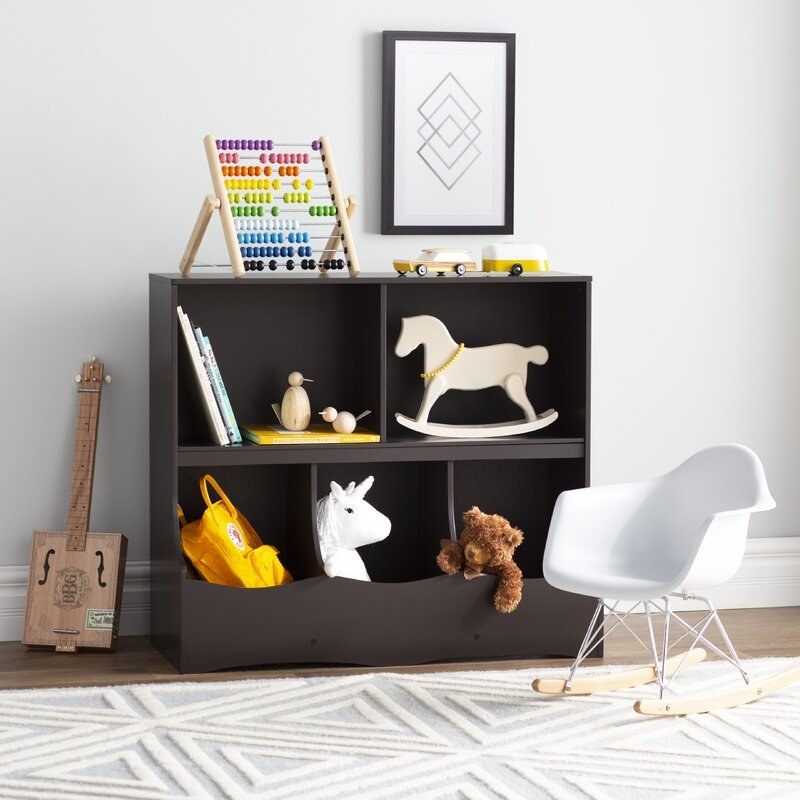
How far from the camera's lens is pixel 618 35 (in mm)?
3664

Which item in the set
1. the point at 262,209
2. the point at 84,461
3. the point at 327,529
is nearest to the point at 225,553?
the point at 327,529

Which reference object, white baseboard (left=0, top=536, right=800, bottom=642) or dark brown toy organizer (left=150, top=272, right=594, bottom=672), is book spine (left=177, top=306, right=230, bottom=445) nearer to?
dark brown toy organizer (left=150, top=272, right=594, bottom=672)

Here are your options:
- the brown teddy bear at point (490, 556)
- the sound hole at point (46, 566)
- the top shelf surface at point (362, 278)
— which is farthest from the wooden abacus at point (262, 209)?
the sound hole at point (46, 566)

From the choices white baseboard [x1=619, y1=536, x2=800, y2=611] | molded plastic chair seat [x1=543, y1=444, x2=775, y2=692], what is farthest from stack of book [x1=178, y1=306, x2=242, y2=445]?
white baseboard [x1=619, y1=536, x2=800, y2=611]

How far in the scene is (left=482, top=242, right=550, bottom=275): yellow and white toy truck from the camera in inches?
132

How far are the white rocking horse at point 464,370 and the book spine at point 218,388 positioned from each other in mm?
433

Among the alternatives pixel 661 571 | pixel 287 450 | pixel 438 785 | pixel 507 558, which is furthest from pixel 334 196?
pixel 438 785

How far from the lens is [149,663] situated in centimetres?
323

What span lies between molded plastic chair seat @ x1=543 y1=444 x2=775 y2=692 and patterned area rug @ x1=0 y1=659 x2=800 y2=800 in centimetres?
17

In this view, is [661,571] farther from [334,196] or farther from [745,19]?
[745,19]

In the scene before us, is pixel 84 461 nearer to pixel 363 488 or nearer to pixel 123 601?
pixel 123 601

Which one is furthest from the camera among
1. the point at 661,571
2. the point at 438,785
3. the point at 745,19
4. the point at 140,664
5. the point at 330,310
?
the point at 745,19

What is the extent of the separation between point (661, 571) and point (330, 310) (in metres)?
1.10

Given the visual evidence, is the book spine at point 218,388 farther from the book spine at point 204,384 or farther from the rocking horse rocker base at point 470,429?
the rocking horse rocker base at point 470,429
